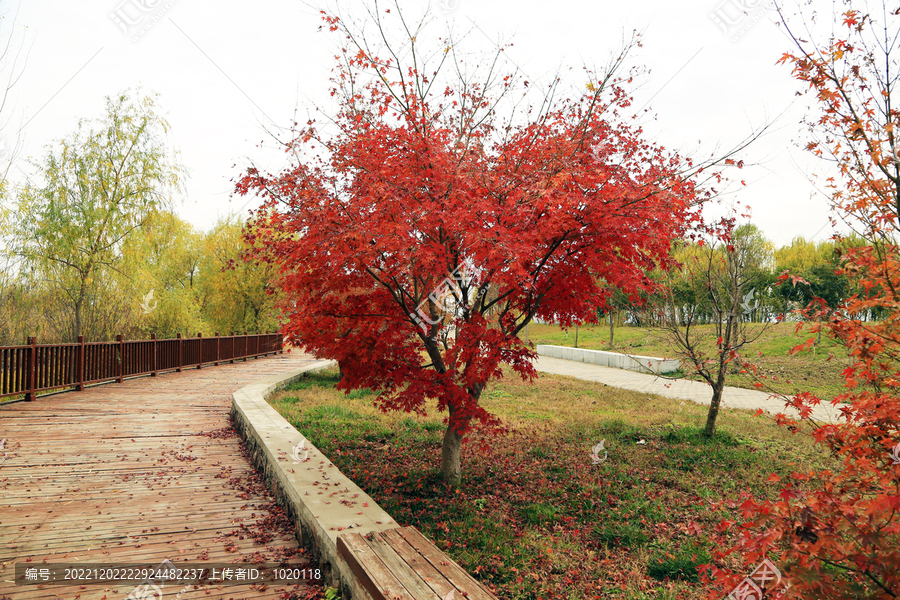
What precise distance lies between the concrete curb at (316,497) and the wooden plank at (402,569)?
19 cm

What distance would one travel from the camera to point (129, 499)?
184 inches

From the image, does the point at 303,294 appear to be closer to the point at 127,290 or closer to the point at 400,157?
the point at 400,157

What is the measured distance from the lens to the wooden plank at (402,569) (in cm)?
253

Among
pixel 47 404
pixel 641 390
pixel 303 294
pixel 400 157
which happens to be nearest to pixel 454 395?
pixel 303 294

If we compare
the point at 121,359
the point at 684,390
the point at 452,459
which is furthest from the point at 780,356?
the point at 121,359

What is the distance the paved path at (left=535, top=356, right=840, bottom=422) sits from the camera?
10641 mm

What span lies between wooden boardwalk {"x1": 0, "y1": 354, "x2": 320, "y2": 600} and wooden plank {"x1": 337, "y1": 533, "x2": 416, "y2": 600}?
526mm

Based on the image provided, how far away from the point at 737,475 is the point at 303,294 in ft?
18.0

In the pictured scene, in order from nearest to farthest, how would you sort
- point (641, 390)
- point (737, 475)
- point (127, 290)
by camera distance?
point (737, 475) → point (641, 390) → point (127, 290)

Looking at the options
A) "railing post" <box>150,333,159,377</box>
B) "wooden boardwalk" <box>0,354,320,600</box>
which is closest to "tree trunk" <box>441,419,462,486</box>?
"wooden boardwalk" <box>0,354,320,600</box>

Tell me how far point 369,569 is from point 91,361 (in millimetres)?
11434

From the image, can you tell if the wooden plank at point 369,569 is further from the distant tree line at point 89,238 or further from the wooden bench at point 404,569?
the distant tree line at point 89,238

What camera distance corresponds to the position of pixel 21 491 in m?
4.77

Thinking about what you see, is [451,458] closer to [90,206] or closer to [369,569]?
[369,569]
